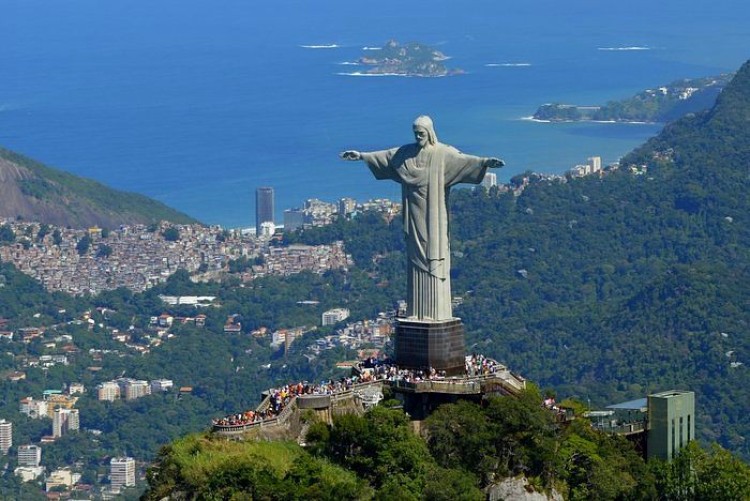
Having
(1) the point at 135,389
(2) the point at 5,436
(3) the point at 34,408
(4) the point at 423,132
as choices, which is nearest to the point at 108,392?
(1) the point at 135,389

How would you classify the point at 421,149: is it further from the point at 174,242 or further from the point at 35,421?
the point at 174,242

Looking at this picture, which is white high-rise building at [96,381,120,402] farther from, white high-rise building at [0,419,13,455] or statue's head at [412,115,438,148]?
statue's head at [412,115,438,148]

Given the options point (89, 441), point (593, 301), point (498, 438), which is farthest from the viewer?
point (593, 301)

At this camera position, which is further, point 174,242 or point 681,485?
point 174,242

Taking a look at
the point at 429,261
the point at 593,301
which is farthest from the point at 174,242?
the point at 429,261

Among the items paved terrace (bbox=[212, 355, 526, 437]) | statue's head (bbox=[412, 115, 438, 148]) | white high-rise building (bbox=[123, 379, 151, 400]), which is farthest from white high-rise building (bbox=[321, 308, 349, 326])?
statue's head (bbox=[412, 115, 438, 148])

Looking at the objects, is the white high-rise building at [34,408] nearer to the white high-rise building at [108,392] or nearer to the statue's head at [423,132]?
the white high-rise building at [108,392]
